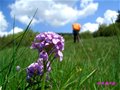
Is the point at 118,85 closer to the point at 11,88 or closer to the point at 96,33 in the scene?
the point at 11,88

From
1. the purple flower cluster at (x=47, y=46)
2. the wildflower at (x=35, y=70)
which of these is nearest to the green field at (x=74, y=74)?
the wildflower at (x=35, y=70)

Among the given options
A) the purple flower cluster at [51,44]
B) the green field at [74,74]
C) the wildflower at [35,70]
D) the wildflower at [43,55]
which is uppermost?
the purple flower cluster at [51,44]

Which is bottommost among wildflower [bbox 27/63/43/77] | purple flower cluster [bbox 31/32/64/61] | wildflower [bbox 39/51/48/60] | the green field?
the green field

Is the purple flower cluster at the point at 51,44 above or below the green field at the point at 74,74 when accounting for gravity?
above

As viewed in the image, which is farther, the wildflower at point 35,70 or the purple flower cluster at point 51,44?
the wildflower at point 35,70

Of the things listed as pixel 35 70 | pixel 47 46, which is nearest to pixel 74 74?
pixel 35 70

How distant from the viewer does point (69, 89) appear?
2.17 meters

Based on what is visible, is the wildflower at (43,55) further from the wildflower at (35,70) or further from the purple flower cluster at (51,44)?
the wildflower at (35,70)

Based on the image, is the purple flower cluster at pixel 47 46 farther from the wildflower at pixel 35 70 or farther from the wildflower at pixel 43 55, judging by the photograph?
the wildflower at pixel 35 70

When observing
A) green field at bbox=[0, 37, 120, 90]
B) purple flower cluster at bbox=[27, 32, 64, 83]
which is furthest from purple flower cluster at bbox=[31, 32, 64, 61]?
green field at bbox=[0, 37, 120, 90]

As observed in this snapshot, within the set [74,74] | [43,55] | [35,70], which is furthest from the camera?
[74,74]

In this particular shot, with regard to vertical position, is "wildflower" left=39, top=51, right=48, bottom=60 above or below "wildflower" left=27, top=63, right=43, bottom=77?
above

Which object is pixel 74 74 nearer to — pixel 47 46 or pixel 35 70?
pixel 35 70

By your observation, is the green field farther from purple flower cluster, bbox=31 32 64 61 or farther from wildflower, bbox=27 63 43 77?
purple flower cluster, bbox=31 32 64 61
